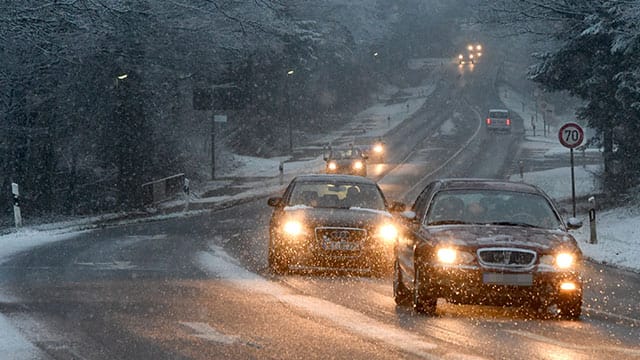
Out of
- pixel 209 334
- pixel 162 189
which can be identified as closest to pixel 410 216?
pixel 209 334

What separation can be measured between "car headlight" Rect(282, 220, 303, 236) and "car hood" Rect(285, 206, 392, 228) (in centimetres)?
12

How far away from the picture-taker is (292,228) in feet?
55.6

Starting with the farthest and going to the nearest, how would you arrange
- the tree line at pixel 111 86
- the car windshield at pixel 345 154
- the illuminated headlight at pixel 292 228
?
the car windshield at pixel 345 154
the tree line at pixel 111 86
the illuminated headlight at pixel 292 228

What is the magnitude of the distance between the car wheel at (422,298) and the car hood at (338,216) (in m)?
4.89

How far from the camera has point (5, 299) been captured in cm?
1326

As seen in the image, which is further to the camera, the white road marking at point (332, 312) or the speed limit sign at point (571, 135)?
the speed limit sign at point (571, 135)

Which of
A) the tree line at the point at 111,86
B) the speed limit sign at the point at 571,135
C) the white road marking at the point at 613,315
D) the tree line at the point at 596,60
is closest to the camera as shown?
the white road marking at the point at 613,315

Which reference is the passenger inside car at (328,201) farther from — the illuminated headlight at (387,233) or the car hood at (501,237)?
the car hood at (501,237)

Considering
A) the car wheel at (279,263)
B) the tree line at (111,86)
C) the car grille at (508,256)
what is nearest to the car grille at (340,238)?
the car wheel at (279,263)

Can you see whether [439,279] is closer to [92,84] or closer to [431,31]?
[92,84]

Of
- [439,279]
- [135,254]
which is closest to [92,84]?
[135,254]

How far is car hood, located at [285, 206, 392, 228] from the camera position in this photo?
16969mm

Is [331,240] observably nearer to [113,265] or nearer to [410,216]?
[410,216]

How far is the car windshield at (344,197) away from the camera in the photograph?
18.1m
